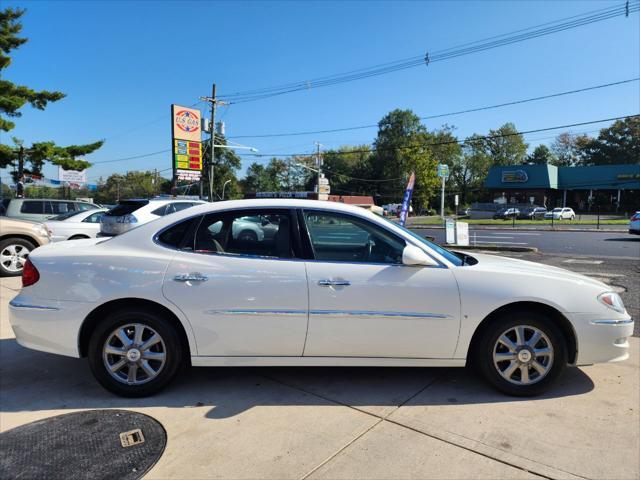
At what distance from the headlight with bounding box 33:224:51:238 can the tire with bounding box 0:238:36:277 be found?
10.4 inches

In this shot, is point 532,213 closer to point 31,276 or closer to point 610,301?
point 610,301

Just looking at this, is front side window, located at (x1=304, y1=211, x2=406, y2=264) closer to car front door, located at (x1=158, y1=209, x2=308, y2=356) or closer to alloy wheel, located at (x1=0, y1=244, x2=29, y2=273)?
car front door, located at (x1=158, y1=209, x2=308, y2=356)

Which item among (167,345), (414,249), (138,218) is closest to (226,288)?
(167,345)

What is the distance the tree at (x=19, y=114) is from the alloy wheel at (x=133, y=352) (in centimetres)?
2265

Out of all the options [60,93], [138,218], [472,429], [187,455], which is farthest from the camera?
[60,93]

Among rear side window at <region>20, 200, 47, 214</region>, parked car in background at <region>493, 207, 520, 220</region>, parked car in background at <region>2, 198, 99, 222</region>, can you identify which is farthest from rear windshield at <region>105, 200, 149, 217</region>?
parked car in background at <region>493, 207, 520, 220</region>

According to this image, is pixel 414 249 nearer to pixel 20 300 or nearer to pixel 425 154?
pixel 20 300

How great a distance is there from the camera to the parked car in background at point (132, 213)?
9.32 metres

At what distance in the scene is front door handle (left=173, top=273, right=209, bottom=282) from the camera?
336 cm

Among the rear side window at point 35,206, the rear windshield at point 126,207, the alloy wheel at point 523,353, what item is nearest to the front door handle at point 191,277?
the alloy wheel at point 523,353

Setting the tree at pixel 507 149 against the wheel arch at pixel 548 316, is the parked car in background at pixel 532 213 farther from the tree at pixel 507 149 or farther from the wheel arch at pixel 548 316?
the wheel arch at pixel 548 316

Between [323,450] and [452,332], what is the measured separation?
134cm

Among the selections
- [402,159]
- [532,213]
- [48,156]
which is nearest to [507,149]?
[402,159]

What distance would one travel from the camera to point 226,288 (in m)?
3.35
